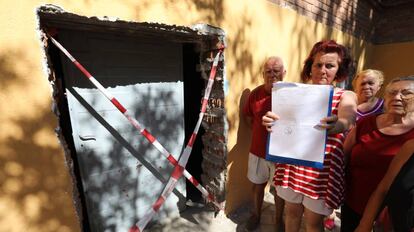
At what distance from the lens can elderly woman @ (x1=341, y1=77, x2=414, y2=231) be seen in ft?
4.81

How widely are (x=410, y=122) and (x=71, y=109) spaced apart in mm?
2615

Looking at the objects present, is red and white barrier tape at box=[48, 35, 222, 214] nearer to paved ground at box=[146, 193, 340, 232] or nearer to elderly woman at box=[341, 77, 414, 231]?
paved ground at box=[146, 193, 340, 232]

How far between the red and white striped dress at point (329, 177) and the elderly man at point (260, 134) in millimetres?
701

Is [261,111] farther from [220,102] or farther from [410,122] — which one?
[410,122]

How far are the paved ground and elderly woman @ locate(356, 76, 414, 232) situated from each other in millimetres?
1575

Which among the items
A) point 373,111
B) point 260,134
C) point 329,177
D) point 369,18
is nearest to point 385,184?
point 329,177

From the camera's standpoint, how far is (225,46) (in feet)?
7.97

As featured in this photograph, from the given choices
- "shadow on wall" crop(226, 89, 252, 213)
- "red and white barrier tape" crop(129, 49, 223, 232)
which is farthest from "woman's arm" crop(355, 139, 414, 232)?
"shadow on wall" crop(226, 89, 252, 213)

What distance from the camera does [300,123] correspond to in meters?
1.48

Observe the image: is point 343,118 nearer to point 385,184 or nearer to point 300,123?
point 300,123

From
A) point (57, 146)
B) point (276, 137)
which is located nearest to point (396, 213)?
point (276, 137)

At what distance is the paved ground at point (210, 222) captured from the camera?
9.04 feet

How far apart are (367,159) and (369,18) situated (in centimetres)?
531

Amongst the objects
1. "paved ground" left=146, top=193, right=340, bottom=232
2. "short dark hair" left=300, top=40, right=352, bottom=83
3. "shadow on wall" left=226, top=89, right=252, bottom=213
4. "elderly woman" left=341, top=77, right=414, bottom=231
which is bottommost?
"paved ground" left=146, top=193, right=340, bottom=232
